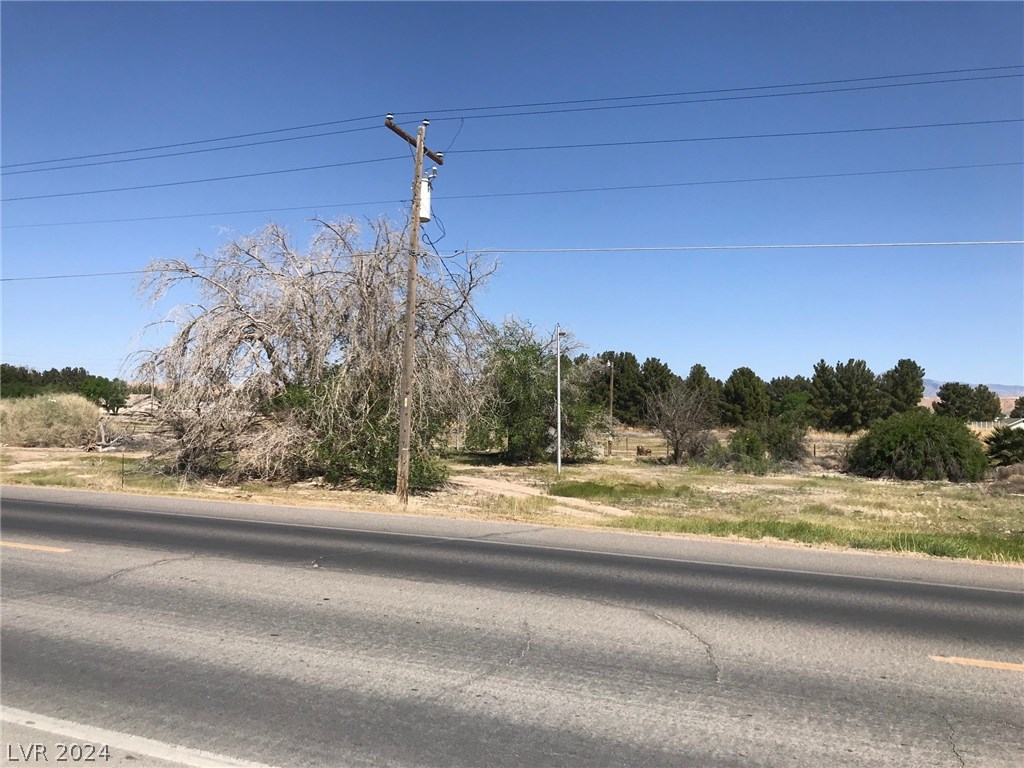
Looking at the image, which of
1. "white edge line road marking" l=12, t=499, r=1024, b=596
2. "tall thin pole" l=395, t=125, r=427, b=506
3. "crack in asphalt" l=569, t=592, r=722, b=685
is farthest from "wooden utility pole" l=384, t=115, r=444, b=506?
"crack in asphalt" l=569, t=592, r=722, b=685

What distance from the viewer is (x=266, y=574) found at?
28.6 feet

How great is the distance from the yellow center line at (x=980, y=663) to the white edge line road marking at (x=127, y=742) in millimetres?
5169

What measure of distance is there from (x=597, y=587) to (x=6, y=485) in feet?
58.7

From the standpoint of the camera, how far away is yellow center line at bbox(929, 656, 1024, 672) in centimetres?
585

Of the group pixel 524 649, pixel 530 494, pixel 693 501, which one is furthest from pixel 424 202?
pixel 524 649

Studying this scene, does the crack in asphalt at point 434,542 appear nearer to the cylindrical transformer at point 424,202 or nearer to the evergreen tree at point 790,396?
the cylindrical transformer at point 424,202

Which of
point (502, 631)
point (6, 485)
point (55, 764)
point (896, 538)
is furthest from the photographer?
point (6, 485)

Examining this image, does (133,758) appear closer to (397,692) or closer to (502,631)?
(397,692)

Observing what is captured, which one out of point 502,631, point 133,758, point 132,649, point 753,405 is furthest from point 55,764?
Answer: point 753,405

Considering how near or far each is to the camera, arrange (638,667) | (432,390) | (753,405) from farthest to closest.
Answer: (753,405) → (432,390) → (638,667)

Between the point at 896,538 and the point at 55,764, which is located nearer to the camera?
the point at 55,764

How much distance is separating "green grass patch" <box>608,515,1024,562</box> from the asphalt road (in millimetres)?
1571

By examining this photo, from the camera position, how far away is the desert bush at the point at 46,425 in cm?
3831

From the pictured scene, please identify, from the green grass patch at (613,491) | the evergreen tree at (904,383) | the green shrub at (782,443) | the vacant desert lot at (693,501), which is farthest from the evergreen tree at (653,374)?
the green grass patch at (613,491)
